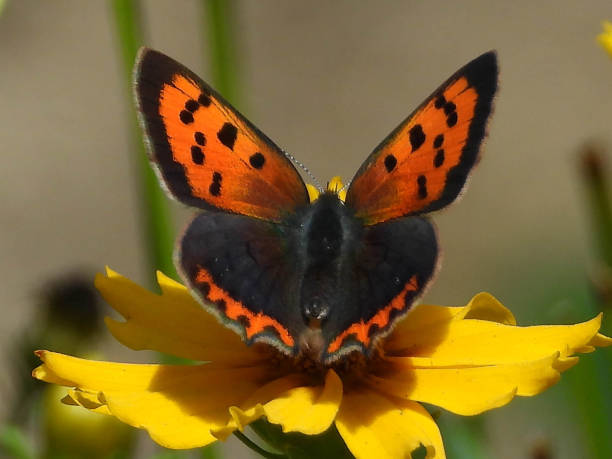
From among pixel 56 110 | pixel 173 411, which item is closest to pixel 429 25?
pixel 56 110

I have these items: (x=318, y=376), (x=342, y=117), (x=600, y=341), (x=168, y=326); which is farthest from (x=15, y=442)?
(x=342, y=117)

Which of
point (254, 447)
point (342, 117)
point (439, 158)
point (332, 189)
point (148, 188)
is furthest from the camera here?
point (342, 117)

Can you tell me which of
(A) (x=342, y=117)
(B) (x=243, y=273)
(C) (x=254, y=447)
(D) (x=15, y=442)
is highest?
(B) (x=243, y=273)

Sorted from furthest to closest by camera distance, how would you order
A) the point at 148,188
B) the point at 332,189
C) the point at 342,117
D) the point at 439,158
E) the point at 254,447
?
the point at 342,117, the point at 148,188, the point at 332,189, the point at 439,158, the point at 254,447

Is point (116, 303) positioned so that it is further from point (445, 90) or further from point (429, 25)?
point (429, 25)

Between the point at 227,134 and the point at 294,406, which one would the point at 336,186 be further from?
the point at 294,406

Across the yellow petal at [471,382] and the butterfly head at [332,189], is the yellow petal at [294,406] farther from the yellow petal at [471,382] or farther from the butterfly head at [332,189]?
the butterfly head at [332,189]
